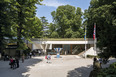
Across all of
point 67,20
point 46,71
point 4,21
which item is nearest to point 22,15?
point 4,21

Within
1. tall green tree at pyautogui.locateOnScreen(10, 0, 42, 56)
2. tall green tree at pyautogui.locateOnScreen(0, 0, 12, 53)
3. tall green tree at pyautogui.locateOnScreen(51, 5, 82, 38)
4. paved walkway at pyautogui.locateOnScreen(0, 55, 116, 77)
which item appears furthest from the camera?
tall green tree at pyautogui.locateOnScreen(51, 5, 82, 38)

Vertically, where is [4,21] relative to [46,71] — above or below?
above

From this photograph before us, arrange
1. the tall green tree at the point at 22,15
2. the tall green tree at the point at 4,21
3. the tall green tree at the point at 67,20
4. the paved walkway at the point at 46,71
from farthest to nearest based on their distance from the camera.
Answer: the tall green tree at the point at 67,20 → the tall green tree at the point at 22,15 → the tall green tree at the point at 4,21 → the paved walkway at the point at 46,71

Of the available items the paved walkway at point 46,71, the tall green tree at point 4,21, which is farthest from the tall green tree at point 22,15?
the paved walkway at point 46,71

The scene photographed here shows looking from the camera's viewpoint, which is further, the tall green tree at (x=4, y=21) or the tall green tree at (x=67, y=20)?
the tall green tree at (x=67, y=20)

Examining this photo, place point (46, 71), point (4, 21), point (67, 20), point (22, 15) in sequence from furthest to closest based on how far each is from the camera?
point (67, 20) → point (22, 15) → point (4, 21) → point (46, 71)

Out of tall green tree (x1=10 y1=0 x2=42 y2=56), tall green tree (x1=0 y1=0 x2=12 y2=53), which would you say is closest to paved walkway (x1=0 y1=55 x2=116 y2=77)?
tall green tree (x1=0 y1=0 x2=12 y2=53)

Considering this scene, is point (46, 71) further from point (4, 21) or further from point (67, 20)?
point (67, 20)

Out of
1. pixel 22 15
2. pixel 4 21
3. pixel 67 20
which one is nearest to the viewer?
pixel 4 21

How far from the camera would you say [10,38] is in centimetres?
1981

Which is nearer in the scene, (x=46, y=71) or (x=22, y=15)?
(x=46, y=71)

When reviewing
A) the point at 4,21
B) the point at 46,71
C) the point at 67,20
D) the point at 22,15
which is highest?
the point at 67,20

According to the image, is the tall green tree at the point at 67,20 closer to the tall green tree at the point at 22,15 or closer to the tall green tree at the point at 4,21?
the tall green tree at the point at 22,15

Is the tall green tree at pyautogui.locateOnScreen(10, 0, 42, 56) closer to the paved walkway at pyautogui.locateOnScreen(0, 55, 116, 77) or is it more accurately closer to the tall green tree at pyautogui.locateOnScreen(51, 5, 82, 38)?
the paved walkway at pyautogui.locateOnScreen(0, 55, 116, 77)
